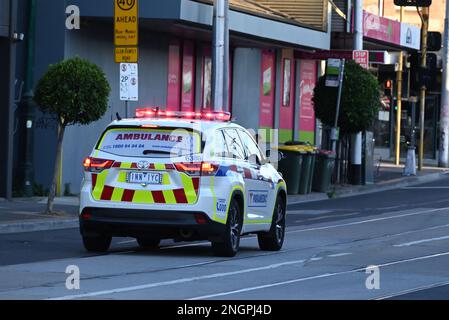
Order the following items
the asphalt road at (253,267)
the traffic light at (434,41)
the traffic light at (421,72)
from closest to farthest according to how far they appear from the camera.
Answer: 1. the asphalt road at (253,267)
2. the traffic light at (421,72)
3. the traffic light at (434,41)

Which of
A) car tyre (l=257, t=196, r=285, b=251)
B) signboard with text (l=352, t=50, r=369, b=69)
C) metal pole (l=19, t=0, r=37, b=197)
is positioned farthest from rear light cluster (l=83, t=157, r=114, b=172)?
signboard with text (l=352, t=50, r=369, b=69)

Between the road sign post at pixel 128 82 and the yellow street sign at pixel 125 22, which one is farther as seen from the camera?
the yellow street sign at pixel 125 22

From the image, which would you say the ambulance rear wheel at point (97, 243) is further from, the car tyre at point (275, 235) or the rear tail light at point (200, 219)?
the car tyre at point (275, 235)

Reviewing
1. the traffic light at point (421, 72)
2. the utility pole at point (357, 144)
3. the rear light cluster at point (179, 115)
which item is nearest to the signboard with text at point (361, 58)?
the utility pole at point (357, 144)

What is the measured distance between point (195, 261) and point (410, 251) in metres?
3.98

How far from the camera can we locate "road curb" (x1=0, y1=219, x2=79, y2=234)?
774 inches

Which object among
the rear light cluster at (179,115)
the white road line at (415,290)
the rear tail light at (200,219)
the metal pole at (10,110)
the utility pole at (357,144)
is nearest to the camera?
the white road line at (415,290)

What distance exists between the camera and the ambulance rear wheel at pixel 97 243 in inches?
658

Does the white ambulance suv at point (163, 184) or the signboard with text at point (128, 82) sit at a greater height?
the signboard with text at point (128, 82)

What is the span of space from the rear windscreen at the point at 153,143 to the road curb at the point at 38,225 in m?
4.01

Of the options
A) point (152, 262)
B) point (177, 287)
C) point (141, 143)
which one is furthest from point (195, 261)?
point (177, 287)

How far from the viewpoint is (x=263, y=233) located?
18078mm

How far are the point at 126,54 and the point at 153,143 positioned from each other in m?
6.85

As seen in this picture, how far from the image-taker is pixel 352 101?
33781 millimetres
